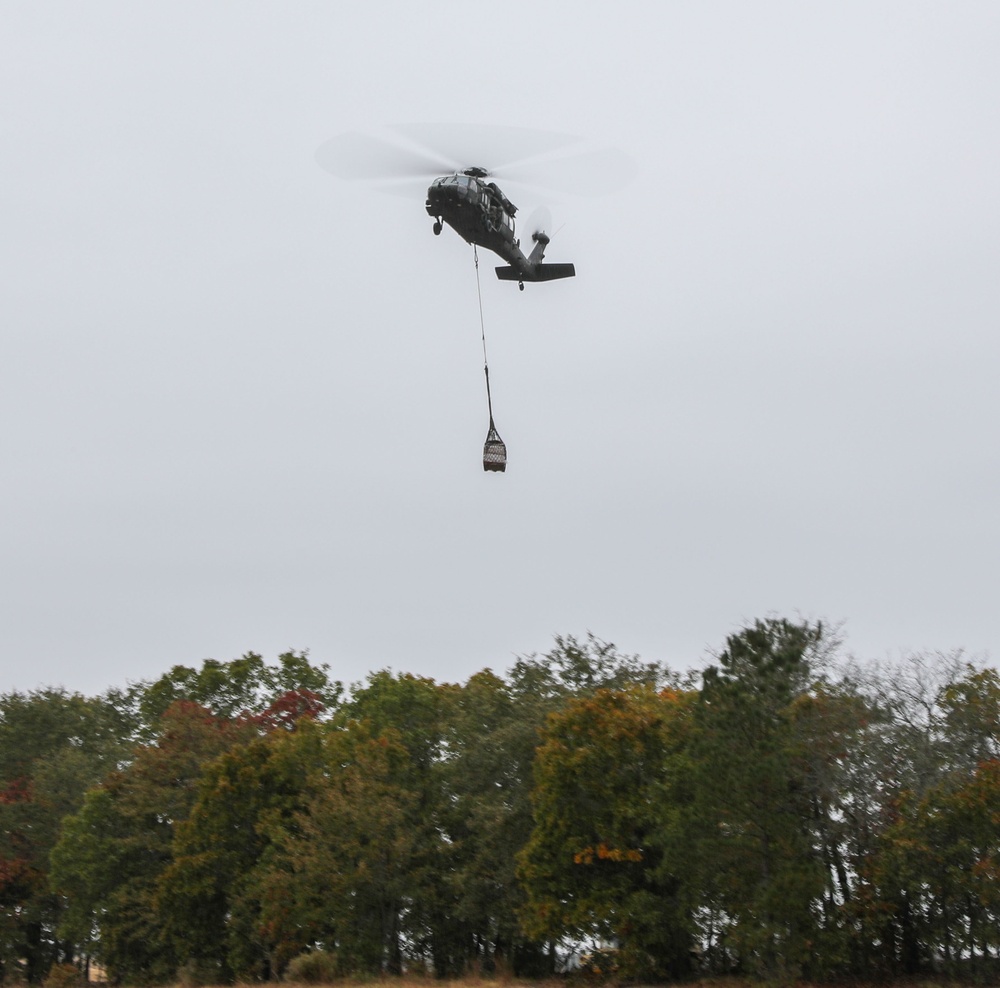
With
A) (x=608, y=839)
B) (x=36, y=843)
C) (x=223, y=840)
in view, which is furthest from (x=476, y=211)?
(x=36, y=843)

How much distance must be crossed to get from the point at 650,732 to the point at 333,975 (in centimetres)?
1374

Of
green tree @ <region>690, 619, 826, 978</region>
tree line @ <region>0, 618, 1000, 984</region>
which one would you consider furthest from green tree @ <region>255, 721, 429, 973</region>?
green tree @ <region>690, 619, 826, 978</region>

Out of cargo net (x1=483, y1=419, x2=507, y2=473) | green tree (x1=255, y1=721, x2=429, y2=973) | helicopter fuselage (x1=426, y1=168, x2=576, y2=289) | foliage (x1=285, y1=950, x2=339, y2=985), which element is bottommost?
foliage (x1=285, y1=950, x2=339, y2=985)

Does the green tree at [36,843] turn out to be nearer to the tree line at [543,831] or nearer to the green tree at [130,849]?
the tree line at [543,831]

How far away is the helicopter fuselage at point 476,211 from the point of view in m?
33.0

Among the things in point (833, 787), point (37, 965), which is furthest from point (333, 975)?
point (37, 965)

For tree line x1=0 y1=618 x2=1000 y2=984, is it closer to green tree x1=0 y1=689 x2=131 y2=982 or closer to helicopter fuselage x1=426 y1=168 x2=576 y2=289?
green tree x1=0 y1=689 x2=131 y2=982

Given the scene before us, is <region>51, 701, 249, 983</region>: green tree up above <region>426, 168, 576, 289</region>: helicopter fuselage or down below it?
below

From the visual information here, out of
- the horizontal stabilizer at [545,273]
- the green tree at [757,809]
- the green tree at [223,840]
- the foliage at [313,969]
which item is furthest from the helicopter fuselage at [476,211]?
the green tree at [223,840]

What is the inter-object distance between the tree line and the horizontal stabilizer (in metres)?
11.8

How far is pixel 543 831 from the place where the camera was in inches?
1754

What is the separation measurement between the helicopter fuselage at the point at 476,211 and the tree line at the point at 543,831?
44.8 feet

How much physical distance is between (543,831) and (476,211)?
20892 millimetres

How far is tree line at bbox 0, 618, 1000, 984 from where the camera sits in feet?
126
